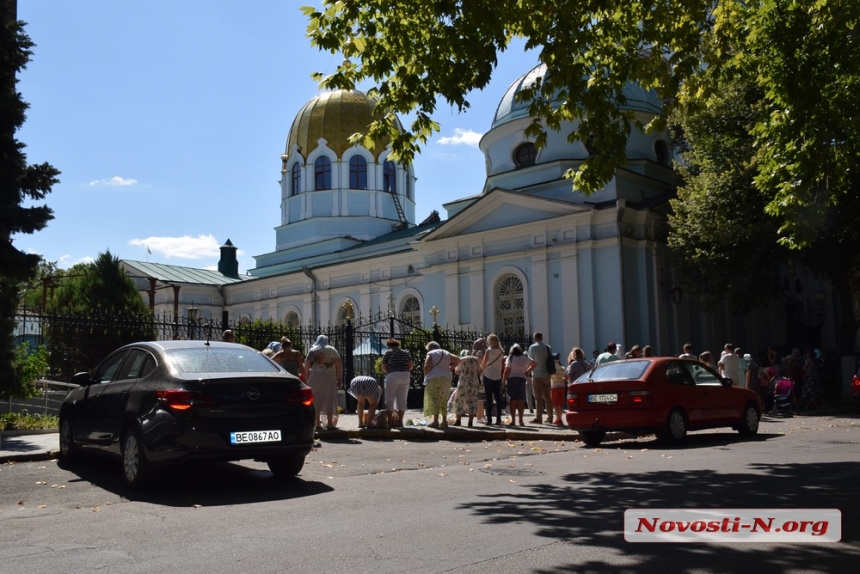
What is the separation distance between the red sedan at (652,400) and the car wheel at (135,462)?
7.10 meters

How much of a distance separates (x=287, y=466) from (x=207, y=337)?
31.4 feet

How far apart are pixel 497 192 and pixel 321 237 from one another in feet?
59.6

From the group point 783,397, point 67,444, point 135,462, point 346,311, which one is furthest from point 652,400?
point 346,311

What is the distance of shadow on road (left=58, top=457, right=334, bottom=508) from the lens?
7523 millimetres

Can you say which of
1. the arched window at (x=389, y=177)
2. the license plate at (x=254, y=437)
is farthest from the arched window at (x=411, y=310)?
the license plate at (x=254, y=437)

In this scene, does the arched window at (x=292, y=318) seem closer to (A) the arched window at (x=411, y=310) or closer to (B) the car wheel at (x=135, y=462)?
(A) the arched window at (x=411, y=310)

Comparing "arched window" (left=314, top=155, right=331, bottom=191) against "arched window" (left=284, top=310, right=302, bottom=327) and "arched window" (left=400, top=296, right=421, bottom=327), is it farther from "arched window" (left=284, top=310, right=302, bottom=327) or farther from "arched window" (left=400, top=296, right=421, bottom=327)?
"arched window" (left=400, top=296, right=421, bottom=327)

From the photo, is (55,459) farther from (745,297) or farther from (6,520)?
(745,297)

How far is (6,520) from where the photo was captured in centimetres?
651

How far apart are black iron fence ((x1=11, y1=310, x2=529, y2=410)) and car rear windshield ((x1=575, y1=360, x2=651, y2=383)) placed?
6.99 metres

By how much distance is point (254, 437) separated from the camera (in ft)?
25.9

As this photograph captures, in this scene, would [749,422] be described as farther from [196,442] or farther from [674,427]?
[196,442]

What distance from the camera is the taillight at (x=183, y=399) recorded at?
25.2 feet

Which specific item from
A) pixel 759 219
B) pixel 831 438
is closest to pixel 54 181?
pixel 831 438
